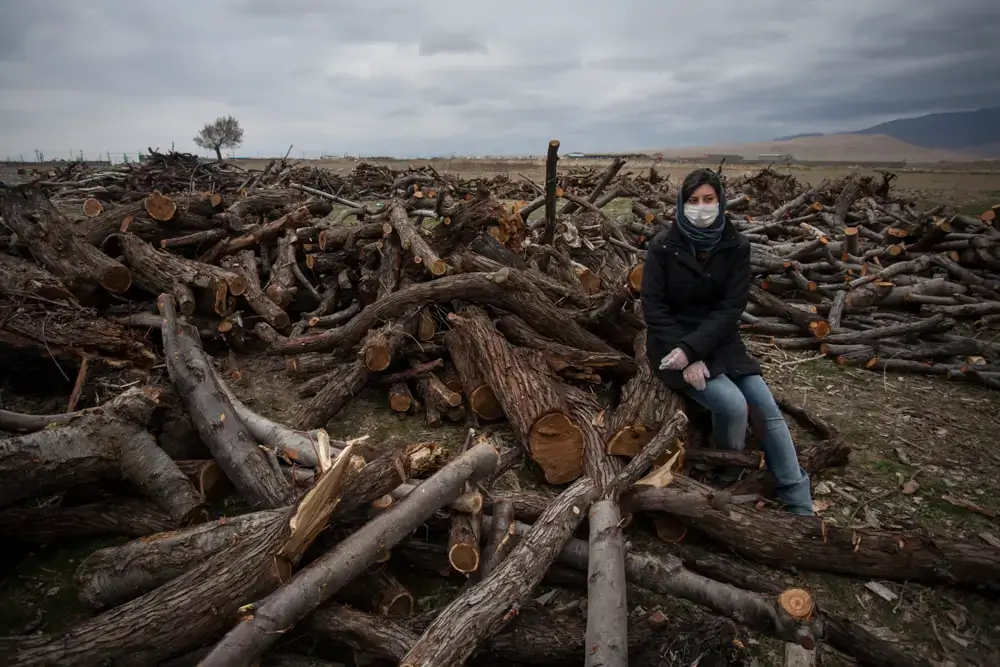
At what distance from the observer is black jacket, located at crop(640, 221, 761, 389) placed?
131 inches

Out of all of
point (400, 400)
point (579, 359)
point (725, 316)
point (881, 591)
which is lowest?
point (881, 591)

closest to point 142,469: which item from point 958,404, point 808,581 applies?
point 808,581

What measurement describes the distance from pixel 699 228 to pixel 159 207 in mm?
6448

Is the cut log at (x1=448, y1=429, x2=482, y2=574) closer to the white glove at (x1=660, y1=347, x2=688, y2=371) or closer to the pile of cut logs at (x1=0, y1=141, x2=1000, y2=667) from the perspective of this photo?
the pile of cut logs at (x1=0, y1=141, x2=1000, y2=667)

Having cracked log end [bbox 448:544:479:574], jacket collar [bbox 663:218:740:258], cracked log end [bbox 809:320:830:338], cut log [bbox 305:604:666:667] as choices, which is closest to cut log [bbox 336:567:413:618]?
cut log [bbox 305:604:666:667]

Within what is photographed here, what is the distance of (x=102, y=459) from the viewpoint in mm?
2904

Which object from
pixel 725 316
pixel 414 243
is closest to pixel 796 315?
pixel 725 316

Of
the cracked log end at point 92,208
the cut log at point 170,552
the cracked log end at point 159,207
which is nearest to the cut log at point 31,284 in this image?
the cracked log end at point 159,207

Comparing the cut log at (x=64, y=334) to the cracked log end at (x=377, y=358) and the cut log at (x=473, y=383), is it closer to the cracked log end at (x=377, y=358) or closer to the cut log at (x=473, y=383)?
the cracked log end at (x=377, y=358)

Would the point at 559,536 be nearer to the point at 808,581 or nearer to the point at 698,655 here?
the point at 698,655

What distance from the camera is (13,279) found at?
477 centimetres

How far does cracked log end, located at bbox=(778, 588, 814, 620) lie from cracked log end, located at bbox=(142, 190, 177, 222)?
7403 mm

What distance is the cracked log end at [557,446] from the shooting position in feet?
11.3

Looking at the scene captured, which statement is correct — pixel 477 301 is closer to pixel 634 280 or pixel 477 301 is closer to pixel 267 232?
pixel 634 280
